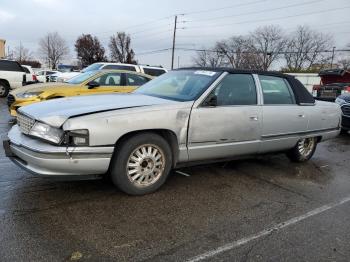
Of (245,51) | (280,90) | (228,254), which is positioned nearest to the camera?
(228,254)

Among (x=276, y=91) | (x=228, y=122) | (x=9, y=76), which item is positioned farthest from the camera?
(x=9, y=76)

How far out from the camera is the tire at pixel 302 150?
630cm

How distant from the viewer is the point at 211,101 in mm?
4777

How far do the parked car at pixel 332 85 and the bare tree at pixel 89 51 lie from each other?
200ft

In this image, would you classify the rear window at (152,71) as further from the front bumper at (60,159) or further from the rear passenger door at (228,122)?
the front bumper at (60,159)

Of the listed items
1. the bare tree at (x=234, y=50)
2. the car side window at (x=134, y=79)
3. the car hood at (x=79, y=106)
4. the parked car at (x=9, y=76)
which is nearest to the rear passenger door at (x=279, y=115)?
the car hood at (x=79, y=106)

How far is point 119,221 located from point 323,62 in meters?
74.3

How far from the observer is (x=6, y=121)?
977cm

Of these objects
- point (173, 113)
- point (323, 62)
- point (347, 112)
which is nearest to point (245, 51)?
point (323, 62)

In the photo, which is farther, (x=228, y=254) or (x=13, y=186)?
(x=13, y=186)

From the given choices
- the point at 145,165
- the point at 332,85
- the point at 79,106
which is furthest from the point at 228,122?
the point at 332,85

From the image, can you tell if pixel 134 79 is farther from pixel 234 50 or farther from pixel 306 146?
pixel 234 50

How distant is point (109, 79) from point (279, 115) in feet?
18.0

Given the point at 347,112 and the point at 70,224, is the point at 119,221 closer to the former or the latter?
the point at 70,224
